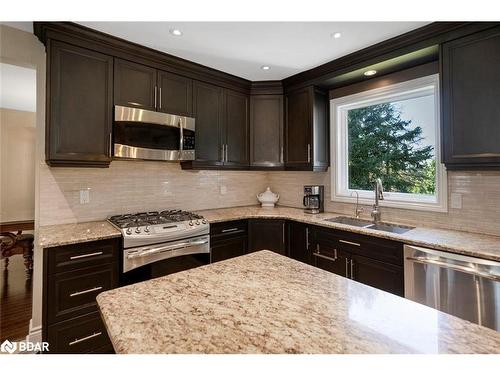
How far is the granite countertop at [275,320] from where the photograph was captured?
2.10 ft

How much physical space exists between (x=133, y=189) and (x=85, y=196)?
43cm

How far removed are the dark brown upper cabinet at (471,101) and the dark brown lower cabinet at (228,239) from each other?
193 cm

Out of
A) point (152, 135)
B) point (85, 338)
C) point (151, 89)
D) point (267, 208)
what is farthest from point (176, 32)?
point (85, 338)

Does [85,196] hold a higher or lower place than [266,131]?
lower

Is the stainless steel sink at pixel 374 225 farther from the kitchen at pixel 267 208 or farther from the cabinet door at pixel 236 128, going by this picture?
the cabinet door at pixel 236 128

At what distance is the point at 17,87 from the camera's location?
11.8 feet

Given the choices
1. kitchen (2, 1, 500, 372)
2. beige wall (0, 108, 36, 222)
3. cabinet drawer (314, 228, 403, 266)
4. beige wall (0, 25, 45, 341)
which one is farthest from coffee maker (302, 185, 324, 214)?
beige wall (0, 108, 36, 222)

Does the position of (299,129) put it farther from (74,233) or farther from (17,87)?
(17,87)

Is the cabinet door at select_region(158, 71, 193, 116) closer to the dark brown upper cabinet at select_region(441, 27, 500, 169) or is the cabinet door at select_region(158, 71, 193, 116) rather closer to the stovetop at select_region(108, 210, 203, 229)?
the stovetop at select_region(108, 210, 203, 229)

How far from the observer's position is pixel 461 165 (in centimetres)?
186
